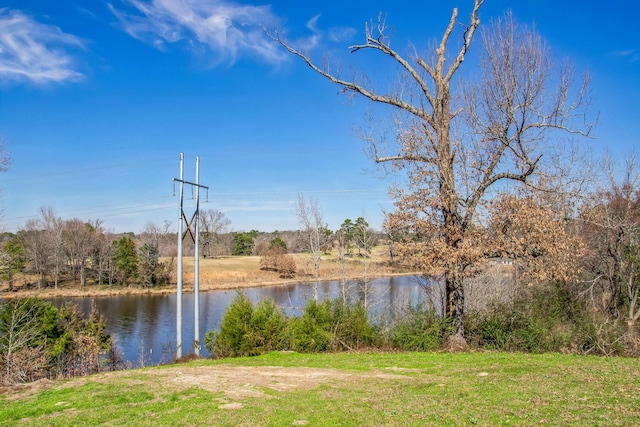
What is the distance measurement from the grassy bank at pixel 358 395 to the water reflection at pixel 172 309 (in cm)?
727

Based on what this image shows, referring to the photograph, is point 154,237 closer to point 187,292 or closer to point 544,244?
point 187,292

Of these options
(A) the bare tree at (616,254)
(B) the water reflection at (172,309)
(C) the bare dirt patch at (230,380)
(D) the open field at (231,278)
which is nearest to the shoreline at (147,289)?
(D) the open field at (231,278)

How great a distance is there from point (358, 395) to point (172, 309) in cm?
3143

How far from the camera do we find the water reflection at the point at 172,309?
2205 centimetres

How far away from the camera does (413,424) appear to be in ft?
18.6

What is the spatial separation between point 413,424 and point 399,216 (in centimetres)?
813

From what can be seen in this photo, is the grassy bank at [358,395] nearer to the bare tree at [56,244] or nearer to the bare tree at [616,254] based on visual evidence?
the bare tree at [616,254]

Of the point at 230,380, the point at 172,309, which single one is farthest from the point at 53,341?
the point at 172,309

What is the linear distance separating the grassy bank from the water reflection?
7.27 m

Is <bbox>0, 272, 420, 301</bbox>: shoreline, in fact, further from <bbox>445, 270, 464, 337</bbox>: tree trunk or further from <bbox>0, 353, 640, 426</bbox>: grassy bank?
<bbox>0, 353, 640, 426</bbox>: grassy bank

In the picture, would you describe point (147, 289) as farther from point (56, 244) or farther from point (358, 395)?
point (358, 395)

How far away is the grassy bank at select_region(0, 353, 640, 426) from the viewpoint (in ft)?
19.6

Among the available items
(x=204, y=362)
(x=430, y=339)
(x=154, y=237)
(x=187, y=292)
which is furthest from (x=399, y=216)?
(x=154, y=237)

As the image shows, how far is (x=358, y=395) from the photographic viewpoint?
7500mm
